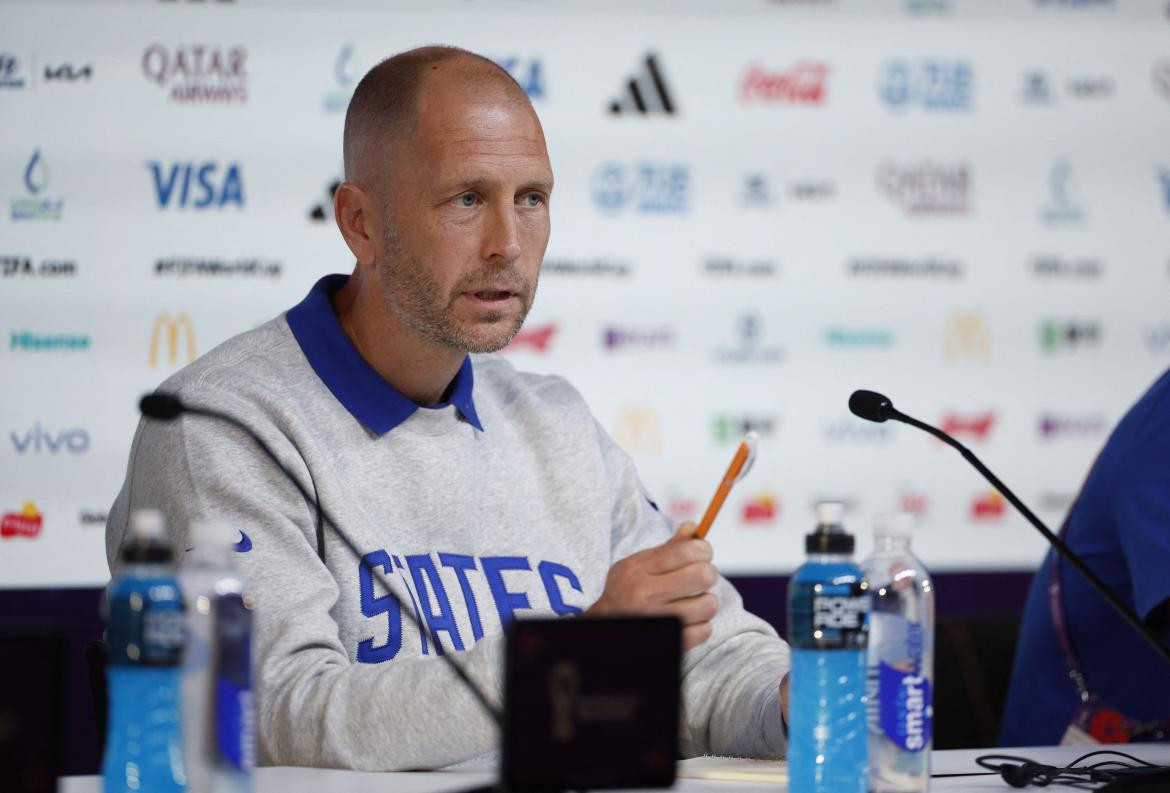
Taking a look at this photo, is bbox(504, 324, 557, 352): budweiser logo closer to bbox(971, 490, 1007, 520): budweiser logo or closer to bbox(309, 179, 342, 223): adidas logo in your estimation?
bbox(309, 179, 342, 223): adidas logo

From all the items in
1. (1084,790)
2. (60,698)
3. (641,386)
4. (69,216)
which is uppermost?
(69,216)

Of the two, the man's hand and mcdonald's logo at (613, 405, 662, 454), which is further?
mcdonald's logo at (613, 405, 662, 454)

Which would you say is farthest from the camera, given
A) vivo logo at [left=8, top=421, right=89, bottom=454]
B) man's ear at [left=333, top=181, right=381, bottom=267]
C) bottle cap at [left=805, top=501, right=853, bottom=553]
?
vivo logo at [left=8, top=421, right=89, bottom=454]

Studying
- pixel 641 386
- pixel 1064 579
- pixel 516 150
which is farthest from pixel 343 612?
pixel 641 386

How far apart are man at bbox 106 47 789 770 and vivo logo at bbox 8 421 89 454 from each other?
49.8 inches

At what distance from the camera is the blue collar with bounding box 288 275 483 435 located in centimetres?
180

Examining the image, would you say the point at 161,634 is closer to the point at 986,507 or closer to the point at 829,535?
the point at 829,535

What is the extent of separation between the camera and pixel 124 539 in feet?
5.90

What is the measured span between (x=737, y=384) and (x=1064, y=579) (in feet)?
4.65

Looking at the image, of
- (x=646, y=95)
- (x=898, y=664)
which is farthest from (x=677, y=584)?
(x=646, y=95)

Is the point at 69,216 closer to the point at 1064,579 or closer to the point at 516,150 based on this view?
the point at 516,150

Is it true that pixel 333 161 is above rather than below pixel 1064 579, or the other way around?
above

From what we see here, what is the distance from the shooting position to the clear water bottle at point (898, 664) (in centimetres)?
126

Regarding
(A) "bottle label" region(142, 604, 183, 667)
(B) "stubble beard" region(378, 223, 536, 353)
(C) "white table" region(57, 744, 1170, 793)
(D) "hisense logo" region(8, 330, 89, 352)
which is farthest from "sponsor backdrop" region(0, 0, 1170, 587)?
(A) "bottle label" region(142, 604, 183, 667)
